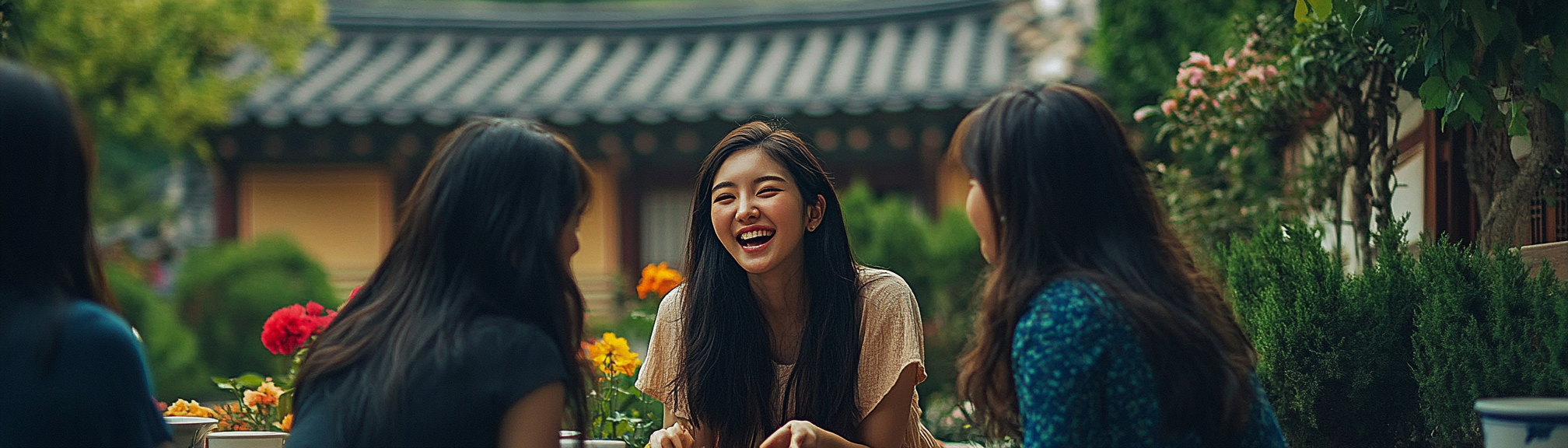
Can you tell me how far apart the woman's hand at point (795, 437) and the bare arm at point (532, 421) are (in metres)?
0.71

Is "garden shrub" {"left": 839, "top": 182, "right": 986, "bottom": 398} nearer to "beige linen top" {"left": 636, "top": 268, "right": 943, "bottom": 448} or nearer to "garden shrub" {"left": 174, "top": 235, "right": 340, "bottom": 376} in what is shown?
"garden shrub" {"left": 174, "top": 235, "right": 340, "bottom": 376}

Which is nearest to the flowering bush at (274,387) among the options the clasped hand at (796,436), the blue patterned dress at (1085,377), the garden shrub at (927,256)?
the clasped hand at (796,436)

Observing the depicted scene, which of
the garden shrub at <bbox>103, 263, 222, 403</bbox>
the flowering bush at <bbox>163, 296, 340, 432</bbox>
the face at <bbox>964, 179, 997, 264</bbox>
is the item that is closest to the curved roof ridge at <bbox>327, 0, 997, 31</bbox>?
the garden shrub at <bbox>103, 263, 222, 403</bbox>

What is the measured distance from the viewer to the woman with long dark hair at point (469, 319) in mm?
1693

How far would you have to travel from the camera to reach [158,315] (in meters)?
8.02

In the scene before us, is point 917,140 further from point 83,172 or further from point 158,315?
point 83,172

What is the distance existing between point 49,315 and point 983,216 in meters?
1.27

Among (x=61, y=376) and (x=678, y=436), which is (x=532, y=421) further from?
(x=678, y=436)

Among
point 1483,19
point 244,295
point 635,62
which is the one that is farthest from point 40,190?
point 635,62

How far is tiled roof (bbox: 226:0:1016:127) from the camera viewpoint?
31.7 ft

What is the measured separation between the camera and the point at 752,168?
2.70 m

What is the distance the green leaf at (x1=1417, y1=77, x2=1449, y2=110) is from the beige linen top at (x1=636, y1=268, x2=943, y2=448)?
1.13m

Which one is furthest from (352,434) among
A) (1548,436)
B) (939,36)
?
(939,36)

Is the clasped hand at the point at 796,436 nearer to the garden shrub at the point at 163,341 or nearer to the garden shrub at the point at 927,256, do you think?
the garden shrub at the point at 927,256
